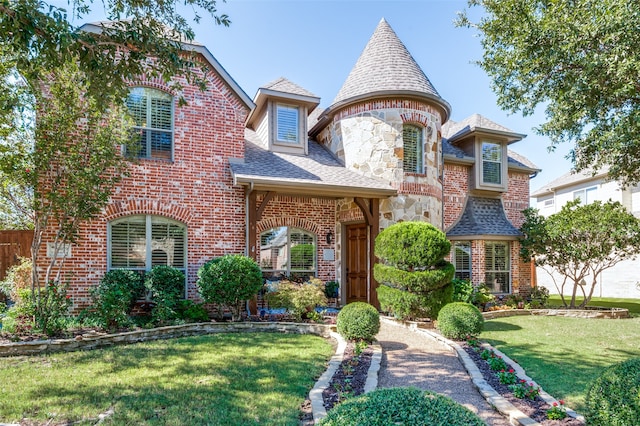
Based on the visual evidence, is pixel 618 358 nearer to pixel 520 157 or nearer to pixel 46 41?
pixel 46 41

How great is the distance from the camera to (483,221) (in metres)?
14.0

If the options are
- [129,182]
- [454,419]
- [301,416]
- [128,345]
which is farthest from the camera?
[129,182]

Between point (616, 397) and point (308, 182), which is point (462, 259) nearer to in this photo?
point (308, 182)

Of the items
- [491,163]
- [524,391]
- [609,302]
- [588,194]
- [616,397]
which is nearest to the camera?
[616,397]

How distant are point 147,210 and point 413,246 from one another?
6.43 meters

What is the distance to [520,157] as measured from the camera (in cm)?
1686

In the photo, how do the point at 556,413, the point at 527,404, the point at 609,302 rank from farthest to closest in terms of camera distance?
the point at 609,302
the point at 527,404
the point at 556,413

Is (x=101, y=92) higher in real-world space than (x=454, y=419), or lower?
higher

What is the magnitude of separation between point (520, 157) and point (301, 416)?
1639 centimetres

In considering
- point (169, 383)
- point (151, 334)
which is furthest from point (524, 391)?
point (151, 334)

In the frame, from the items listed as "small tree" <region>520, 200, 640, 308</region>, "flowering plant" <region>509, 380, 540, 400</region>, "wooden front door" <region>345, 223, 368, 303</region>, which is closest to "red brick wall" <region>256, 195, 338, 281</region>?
"wooden front door" <region>345, 223, 368, 303</region>

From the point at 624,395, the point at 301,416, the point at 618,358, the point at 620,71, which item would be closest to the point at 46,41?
the point at 301,416

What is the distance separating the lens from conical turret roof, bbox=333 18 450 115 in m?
11.5

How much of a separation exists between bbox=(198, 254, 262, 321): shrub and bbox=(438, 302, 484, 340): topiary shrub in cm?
406
